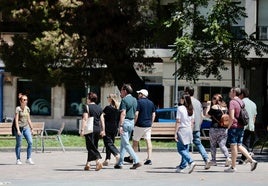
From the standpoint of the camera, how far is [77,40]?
34531 millimetres

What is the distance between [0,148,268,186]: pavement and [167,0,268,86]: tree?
9605mm

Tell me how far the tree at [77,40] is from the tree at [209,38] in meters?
2.49

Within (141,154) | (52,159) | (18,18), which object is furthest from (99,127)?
(18,18)

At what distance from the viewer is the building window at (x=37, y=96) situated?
158 feet

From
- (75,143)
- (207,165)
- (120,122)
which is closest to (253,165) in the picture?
(207,165)

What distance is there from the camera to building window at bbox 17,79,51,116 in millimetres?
48125

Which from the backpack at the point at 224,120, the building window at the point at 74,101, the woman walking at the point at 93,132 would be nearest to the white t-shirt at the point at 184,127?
the backpack at the point at 224,120

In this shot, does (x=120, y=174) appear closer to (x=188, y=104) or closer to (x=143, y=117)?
(x=188, y=104)

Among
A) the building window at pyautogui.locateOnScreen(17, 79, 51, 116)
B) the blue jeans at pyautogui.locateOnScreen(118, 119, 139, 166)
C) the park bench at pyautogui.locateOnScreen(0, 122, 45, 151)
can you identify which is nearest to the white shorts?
the blue jeans at pyautogui.locateOnScreen(118, 119, 139, 166)

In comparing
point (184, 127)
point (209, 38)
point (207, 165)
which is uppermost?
point (209, 38)

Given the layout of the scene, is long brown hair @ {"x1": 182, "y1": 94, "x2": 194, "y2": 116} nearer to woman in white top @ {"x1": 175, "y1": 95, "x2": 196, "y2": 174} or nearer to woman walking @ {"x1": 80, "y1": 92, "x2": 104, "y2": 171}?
woman in white top @ {"x1": 175, "y1": 95, "x2": 196, "y2": 174}

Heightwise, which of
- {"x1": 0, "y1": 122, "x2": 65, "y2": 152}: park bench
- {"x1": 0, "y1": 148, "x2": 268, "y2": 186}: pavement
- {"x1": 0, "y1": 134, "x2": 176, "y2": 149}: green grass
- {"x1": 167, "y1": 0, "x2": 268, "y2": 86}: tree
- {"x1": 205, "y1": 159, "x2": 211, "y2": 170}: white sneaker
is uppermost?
{"x1": 167, "y1": 0, "x2": 268, "y2": 86}: tree

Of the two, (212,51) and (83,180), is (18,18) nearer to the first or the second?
(212,51)

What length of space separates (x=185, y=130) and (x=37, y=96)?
32.0 metres
